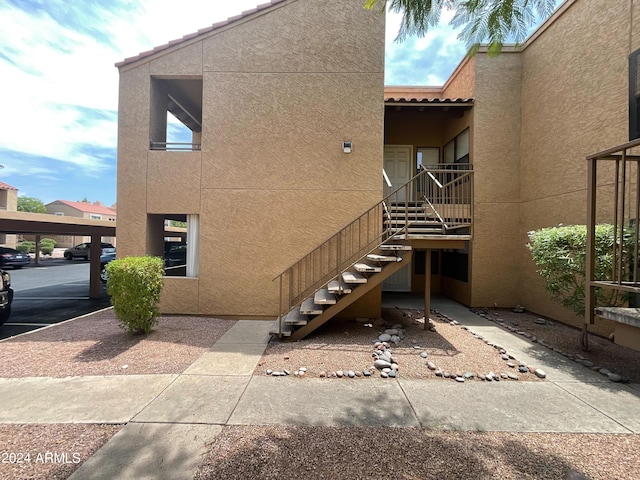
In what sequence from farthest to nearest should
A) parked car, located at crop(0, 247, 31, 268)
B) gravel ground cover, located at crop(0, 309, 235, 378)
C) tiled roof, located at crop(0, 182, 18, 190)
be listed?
tiled roof, located at crop(0, 182, 18, 190), parked car, located at crop(0, 247, 31, 268), gravel ground cover, located at crop(0, 309, 235, 378)

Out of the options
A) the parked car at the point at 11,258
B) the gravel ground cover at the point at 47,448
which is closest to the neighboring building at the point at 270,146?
the gravel ground cover at the point at 47,448

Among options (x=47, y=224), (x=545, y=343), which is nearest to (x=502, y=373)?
(x=545, y=343)

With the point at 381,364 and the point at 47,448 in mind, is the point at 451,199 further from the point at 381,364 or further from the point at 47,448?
the point at 47,448

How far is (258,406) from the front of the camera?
122 inches

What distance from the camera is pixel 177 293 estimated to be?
6.51 metres

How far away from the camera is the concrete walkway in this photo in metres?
2.51

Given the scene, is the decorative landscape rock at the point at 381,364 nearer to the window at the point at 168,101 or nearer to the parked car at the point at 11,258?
the window at the point at 168,101

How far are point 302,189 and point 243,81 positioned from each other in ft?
9.63

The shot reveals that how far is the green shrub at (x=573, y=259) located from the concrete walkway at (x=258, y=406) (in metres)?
1.49

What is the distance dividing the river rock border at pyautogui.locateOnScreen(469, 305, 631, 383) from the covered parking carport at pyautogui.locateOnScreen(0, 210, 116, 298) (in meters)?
12.0

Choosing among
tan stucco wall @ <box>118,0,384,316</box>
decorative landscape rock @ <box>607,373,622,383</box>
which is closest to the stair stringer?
tan stucco wall @ <box>118,0,384,316</box>

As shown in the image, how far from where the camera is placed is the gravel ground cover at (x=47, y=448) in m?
2.23

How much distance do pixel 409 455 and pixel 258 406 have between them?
5.34 ft

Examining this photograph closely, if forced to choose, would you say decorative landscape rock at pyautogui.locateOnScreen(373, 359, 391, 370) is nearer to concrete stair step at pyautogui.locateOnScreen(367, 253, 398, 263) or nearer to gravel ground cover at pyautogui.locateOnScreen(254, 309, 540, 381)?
gravel ground cover at pyautogui.locateOnScreen(254, 309, 540, 381)
